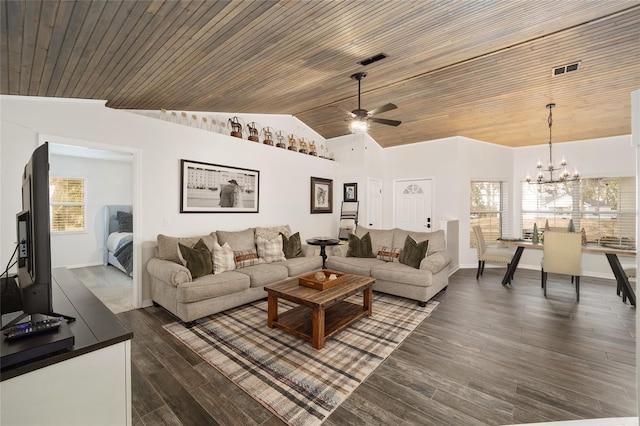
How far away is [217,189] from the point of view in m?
4.34

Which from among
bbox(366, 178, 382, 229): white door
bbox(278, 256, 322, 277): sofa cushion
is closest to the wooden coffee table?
bbox(278, 256, 322, 277): sofa cushion

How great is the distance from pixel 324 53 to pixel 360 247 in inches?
116

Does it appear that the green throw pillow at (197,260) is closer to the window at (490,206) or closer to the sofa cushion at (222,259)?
the sofa cushion at (222,259)

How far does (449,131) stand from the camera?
18.8 feet

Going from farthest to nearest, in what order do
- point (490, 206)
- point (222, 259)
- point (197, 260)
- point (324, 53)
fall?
point (490, 206) < point (222, 259) < point (197, 260) < point (324, 53)

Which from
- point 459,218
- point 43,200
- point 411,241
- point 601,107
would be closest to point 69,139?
point 43,200

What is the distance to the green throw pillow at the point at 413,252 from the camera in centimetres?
403

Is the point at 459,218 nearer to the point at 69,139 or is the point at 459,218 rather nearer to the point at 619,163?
the point at 619,163

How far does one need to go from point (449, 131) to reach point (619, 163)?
10.5 feet

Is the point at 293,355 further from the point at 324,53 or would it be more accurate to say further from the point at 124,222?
the point at 124,222

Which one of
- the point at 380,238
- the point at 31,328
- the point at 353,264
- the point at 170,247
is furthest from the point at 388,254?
the point at 31,328

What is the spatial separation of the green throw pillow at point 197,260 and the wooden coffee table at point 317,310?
0.93m

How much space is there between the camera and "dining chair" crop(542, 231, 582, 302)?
396 centimetres

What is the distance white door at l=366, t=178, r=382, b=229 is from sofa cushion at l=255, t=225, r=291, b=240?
219cm
